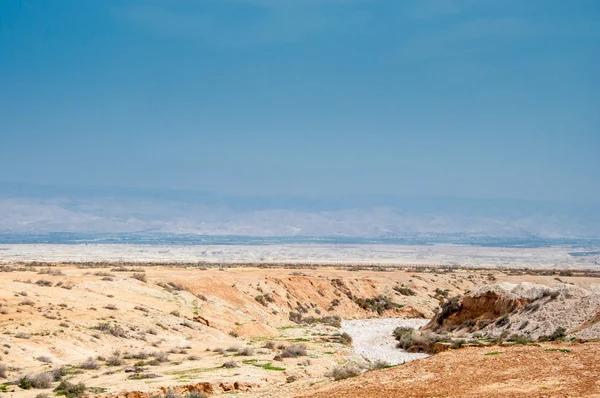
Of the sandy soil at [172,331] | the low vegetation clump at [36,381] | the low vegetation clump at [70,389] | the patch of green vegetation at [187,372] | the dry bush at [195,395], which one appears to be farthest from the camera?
the patch of green vegetation at [187,372]

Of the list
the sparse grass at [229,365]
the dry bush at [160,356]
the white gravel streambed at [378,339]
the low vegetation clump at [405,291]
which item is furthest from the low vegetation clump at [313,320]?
the sparse grass at [229,365]

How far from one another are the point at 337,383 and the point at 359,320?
33538mm

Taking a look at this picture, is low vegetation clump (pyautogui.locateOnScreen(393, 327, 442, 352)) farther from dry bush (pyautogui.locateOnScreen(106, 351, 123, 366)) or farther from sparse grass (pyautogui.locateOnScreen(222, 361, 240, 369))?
dry bush (pyautogui.locateOnScreen(106, 351, 123, 366))

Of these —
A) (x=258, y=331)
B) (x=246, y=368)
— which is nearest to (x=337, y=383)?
(x=246, y=368)

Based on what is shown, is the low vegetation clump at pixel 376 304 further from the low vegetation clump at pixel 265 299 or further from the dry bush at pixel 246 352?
the dry bush at pixel 246 352

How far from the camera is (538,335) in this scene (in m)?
31.6

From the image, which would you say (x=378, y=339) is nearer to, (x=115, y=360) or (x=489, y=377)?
(x=115, y=360)

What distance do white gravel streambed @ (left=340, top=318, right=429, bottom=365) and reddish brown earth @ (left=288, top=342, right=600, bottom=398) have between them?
33.2 feet

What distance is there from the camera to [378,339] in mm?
40281

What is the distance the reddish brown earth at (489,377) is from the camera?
16203 millimetres

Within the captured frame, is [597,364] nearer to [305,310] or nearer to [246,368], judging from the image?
[246,368]

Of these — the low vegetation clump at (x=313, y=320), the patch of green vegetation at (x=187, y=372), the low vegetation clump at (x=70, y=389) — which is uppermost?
the low vegetation clump at (x=70, y=389)

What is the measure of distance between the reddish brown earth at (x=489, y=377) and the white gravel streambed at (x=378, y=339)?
1011 cm

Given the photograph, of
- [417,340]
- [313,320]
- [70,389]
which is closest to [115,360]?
[70,389]
